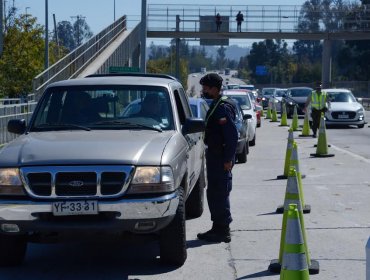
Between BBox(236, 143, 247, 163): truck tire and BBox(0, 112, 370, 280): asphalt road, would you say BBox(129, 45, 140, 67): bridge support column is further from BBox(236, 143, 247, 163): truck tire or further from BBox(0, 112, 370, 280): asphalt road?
BBox(0, 112, 370, 280): asphalt road

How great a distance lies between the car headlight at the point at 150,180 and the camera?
23.9ft

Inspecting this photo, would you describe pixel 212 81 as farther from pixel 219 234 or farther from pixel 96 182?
pixel 96 182

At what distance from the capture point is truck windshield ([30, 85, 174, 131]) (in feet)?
28.4

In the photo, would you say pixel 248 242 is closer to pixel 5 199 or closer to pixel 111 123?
pixel 111 123

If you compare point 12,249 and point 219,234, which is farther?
point 219,234

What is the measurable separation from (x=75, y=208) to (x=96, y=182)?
30 centimetres

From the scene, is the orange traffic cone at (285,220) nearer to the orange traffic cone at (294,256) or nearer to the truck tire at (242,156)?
the orange traffic cone at (294,256)

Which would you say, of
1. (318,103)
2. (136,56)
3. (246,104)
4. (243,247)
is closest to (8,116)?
(246,104)

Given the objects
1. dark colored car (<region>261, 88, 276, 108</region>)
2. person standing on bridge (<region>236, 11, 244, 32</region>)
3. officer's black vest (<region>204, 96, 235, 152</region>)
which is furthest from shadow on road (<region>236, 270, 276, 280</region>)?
person standing on bridge (<region>236, 11, 244, 32</region>)

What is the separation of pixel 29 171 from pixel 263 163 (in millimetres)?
11457

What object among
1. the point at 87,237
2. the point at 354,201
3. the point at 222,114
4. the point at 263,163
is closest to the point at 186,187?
the point at 222,114

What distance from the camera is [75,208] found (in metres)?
7.15

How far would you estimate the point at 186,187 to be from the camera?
8.48 metres

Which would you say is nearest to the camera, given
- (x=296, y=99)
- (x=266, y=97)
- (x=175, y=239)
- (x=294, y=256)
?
(x=294, y=256)
